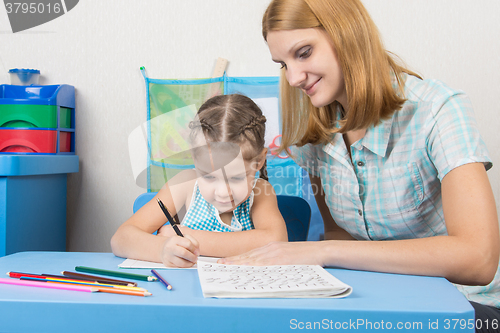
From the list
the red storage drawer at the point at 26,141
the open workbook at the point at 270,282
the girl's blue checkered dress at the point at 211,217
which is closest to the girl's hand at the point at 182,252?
the open workbook at the point at 270,282

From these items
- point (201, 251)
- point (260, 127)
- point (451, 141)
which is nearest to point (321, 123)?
point (260, 127)

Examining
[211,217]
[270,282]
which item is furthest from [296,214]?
[270,282]

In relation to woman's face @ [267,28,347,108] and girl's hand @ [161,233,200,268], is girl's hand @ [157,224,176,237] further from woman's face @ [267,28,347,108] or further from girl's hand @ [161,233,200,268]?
woman's face @ [267,28,347,108]

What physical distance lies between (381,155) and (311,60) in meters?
0.25

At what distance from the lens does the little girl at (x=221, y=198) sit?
0.77 m

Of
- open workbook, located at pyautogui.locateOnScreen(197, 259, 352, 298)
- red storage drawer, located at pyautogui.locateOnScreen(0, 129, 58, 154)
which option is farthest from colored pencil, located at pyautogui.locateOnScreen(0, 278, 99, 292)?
red storage drawer, located at pyautogui.locateOnScreen(0, 129, 58, 154)

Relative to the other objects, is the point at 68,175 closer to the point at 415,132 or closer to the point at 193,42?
the point at 193,42

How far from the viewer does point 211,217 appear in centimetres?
95

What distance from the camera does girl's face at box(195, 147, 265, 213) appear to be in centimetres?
86

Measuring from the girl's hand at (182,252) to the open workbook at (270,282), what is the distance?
36 mm

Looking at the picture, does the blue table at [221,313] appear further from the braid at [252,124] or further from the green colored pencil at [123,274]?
the braid at [252,124]

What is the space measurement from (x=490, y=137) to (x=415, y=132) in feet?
2.91

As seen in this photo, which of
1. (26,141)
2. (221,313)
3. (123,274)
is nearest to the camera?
(221,313)

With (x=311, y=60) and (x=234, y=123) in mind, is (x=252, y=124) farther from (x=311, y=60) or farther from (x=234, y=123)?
(x=311, y=60)
